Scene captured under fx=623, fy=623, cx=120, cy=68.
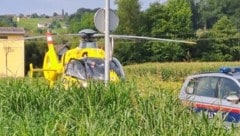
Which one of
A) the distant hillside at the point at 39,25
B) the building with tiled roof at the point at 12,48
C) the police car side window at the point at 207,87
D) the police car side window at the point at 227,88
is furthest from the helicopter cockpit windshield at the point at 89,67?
the distant hillside at the point at 39,25

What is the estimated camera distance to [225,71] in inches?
440

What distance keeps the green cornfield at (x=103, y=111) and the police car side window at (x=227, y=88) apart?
1.91 m

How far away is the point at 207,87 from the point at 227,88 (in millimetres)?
481

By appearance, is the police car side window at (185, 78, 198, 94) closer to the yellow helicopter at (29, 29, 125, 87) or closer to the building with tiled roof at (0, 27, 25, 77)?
the yellow helicopter at (29, 29, 125, 87)

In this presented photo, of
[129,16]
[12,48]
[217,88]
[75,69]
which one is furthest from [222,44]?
[217,88]

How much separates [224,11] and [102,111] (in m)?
89.3

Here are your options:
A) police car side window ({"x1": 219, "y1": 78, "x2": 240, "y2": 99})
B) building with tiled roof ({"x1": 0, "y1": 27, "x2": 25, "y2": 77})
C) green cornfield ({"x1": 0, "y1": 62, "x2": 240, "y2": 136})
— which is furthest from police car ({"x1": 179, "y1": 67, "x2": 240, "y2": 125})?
building with tiled roof ({"x1": 0, "y1": 27, "x2": 25, "y2": 77})

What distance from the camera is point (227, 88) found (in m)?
10.8

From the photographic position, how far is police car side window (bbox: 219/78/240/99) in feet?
34.3

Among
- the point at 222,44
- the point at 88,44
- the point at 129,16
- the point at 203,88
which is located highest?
the point at 129,16

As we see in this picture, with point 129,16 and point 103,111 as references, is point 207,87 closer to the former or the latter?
point 103,111

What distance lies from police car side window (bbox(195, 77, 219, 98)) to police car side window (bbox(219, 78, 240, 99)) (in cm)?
14

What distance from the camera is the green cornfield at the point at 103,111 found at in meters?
6.52

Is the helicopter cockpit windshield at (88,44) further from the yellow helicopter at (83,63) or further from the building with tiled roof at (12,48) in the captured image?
the building with tiled roof at (12,48)
